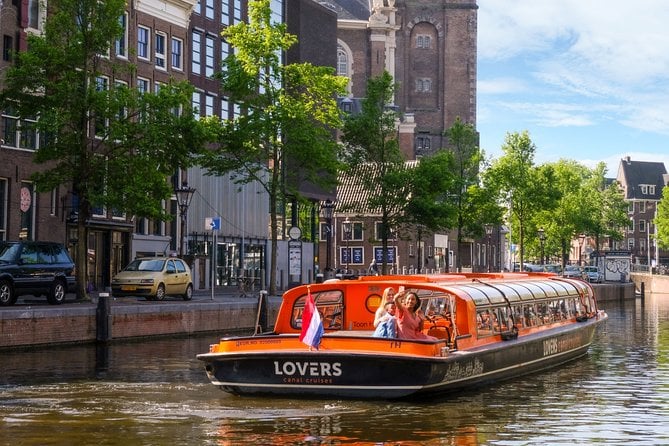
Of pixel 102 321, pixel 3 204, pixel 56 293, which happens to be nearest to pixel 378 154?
pixel 3 204

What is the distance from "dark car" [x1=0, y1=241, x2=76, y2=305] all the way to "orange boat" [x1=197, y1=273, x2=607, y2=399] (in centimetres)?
1406

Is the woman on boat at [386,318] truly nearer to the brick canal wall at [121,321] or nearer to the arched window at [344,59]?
the brick canal wall at [121,321]

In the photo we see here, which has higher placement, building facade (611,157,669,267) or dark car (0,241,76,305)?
building facade (611,157,669,267)

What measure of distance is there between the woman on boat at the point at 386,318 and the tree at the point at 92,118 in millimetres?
19954

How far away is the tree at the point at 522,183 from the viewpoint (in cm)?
8081

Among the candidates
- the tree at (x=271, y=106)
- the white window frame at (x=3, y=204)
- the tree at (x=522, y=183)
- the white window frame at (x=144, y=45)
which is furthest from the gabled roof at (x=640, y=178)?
the white window frame at (x=3, y=204)

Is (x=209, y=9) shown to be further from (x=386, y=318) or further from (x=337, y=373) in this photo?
(x=337, y=373)

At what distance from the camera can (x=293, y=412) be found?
19.3 meters

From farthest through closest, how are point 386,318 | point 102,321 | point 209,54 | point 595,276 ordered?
point 595,276, point 209,54, point 102,321, point 386,318

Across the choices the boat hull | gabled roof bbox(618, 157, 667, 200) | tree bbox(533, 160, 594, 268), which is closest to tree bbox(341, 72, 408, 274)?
tree bbox(533, 160, 594, 268)

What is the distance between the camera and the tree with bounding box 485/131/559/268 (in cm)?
8081

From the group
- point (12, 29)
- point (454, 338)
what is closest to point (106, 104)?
point (12, 29)

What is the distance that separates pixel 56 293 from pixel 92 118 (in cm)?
637

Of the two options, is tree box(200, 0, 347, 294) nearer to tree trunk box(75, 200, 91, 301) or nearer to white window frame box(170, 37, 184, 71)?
tree trunk box(75, 200, 91, 301)
